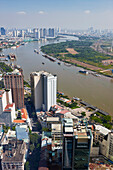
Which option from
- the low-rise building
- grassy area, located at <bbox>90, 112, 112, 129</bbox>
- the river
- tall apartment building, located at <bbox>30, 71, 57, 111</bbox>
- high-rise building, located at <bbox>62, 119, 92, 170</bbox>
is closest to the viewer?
high-rise building, located at <bbox>62, 119, 92, 170</bbox>

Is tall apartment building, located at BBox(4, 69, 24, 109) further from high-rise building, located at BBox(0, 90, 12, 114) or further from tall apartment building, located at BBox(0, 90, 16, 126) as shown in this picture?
tall apartment building, located at BBox(0, 90, 16, 126)

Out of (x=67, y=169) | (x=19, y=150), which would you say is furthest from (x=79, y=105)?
(x=67, y=169)

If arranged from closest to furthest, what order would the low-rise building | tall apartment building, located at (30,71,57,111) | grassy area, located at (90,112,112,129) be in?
the low-rise building < grassy area, located at (90,112,112,129) < tall apartment building, located at (30,71,57,111)

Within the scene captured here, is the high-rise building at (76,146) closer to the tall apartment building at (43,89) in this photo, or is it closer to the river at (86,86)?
the tall apartment building at (43,89)

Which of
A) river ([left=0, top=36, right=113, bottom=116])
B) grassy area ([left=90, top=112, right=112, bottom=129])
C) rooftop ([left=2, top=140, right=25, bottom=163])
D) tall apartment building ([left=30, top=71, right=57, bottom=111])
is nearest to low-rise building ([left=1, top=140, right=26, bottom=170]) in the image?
rooftop ([left=2, top=140, right=25, bottom=163])

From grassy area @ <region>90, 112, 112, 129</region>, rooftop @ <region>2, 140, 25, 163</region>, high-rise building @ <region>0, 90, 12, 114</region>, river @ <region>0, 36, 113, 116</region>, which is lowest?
grassy area @ <region>90, 112, 112, 129</region>

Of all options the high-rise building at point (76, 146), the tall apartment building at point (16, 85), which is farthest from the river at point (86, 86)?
the high-rise building at point (76, 146)

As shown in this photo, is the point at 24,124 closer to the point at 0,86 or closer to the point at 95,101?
the point at 95,101
